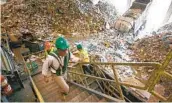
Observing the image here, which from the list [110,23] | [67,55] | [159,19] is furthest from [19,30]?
[159,19]

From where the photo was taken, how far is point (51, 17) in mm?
13422

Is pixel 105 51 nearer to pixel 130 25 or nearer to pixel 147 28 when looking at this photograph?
pixel 130 25

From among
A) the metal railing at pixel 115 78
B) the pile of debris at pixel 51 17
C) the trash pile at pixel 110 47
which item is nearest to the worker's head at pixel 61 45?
the metal railing at pixel 115 78

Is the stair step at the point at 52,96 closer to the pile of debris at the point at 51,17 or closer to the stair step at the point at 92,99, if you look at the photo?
the stair step at the point at 92,99

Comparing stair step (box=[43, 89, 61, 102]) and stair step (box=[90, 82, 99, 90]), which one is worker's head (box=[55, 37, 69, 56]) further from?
stair step (box=[90, 82, 99, 90])

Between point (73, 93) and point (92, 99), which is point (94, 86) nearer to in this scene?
point (73, 93)

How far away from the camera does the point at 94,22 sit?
45.4 ft

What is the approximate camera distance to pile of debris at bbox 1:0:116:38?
12.6 metres

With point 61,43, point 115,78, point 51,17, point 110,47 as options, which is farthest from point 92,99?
point 51,17

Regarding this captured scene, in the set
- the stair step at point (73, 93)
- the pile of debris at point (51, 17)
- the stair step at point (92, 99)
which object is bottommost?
the stair step at point (92, 99)

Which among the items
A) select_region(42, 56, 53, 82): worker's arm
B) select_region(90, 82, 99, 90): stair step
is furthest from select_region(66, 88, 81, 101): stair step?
select_region(42, 56, 53, 82): worker's arm

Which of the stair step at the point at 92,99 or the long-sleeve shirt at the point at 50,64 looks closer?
the long-sleeve shirt at the point at 50,64

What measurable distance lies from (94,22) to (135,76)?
20.3ft

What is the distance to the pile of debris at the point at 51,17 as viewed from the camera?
41.4ft
